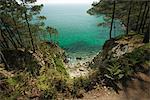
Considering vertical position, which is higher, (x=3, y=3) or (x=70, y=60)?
(x=3, y=3)

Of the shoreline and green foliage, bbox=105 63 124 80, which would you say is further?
the shoreline

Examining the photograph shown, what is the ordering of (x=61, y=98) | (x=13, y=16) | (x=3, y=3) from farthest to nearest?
→ (x=13, y=16) → (x=3, y=3) → (x=61, y=98)

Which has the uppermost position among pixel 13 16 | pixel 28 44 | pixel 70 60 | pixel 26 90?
pixel 13 16

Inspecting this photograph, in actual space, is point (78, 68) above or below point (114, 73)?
below

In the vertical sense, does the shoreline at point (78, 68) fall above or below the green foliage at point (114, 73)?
below

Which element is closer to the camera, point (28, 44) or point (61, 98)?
point (61, 98)

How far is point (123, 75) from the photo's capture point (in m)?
10.1

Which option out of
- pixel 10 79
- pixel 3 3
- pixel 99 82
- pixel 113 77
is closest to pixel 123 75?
pixel 113 77

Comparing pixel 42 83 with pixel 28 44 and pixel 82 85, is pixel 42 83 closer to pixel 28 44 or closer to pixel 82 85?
pixel 82 85

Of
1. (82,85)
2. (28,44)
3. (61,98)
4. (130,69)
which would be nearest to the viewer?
(61,98)

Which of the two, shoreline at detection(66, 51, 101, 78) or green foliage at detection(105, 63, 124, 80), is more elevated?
green foliage at detection(105, 63, 124, 80)

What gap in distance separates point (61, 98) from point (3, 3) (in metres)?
14.5

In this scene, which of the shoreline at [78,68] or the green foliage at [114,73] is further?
the shoreline at [78,68]

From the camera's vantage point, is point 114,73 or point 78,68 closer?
point 114,73
